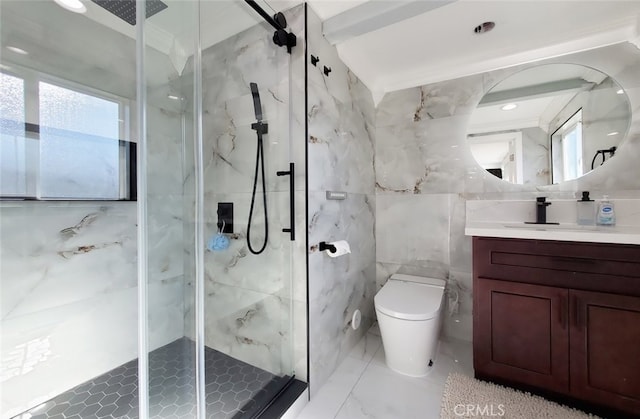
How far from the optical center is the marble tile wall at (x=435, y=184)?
1856 millimetres

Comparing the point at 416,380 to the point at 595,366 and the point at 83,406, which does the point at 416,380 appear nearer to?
the point at 595,366

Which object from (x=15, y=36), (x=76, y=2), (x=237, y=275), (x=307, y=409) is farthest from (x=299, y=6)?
(x=307, y=409)

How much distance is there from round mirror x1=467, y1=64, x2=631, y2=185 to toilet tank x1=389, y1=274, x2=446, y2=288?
87 centimetres

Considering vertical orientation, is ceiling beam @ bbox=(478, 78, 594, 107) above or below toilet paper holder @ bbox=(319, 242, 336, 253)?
above

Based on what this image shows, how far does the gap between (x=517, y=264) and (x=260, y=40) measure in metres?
1.84

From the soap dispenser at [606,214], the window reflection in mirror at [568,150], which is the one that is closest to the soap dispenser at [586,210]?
the soap dispenser at [606,214]

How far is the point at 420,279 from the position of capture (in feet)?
6.43

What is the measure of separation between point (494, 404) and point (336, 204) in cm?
133

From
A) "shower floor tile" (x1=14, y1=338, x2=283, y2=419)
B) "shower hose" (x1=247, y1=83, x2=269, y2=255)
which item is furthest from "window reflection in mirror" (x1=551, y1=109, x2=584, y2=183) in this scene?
"shower floor tile" (x1=14, y1=338, x2=283, y2=419)

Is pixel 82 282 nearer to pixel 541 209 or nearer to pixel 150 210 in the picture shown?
pixel 150 210

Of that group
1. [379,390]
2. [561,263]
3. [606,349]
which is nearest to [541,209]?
[561,263]

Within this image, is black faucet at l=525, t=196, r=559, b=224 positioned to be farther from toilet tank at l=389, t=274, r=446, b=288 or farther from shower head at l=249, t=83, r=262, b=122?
shower head at l=249, t=83, r=262, b=122

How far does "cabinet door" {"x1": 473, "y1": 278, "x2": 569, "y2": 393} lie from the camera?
4.14ft

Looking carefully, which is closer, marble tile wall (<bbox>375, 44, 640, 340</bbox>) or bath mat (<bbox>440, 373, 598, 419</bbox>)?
bath mat (<bbox>440, 373, 598, 419</bbox>)
